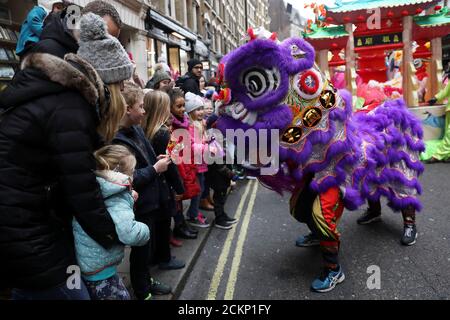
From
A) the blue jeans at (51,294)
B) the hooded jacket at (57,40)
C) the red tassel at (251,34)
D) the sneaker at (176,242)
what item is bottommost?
the sneaker at (176,242)

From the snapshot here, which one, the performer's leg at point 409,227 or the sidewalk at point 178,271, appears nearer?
the sidewalk at point 178,271

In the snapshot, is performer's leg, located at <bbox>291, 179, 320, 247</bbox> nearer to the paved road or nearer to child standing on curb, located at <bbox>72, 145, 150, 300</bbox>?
the paved road

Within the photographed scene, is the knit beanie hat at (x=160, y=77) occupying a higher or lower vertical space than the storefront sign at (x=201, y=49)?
lower

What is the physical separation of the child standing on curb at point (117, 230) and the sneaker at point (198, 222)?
2.83 metres

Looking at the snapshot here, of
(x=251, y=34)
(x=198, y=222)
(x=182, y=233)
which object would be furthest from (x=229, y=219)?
(x=251, y=34)

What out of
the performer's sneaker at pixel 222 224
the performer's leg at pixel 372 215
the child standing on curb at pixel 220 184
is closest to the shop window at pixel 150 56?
the child standing on curb at pixel 220 184

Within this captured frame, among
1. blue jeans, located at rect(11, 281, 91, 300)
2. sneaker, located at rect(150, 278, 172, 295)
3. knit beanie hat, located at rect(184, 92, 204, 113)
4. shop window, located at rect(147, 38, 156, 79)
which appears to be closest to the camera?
→ blue jeans, located at rect(11, 281, 91, 300)

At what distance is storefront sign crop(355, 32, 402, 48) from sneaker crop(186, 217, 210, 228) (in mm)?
8145

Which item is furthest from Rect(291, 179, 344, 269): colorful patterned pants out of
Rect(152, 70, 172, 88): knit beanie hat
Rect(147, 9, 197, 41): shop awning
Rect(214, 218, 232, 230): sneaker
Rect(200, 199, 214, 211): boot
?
Rect(147, 9, 197, 41): shop awning

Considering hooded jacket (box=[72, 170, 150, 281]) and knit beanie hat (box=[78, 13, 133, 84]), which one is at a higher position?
knit beanie hat (box=[78, 13, 133, 84])

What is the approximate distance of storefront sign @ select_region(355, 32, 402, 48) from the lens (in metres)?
9.84

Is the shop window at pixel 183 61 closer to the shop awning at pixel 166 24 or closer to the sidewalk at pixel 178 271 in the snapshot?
the shop awning at pixel 166 24

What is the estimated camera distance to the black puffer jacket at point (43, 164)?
149 centimetres

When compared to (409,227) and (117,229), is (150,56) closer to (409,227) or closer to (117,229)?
(409,227)
